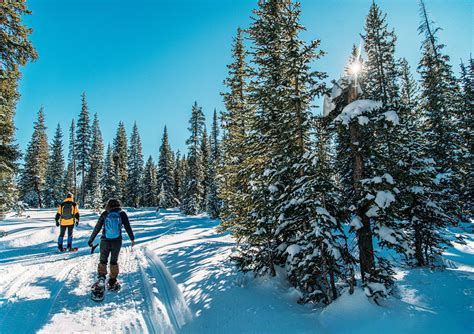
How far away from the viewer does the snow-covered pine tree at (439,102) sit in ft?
72.4

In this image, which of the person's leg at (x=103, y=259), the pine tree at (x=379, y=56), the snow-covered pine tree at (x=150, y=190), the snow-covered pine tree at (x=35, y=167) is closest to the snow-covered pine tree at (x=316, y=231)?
the person's leg at (x=103, y=259)

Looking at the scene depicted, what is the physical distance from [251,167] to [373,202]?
213 inches

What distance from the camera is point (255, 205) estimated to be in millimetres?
10062

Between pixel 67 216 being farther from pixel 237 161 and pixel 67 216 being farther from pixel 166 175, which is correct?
pixel 166 175

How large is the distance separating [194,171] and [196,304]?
34.0 meters

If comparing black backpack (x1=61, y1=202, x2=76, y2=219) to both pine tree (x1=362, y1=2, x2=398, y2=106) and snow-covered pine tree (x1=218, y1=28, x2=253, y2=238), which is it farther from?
pine tree (x1=362, y1=2, x2=398, y2=106)

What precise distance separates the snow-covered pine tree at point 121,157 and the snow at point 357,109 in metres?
54.9

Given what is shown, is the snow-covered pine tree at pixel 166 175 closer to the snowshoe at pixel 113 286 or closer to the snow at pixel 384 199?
the snowshoe at pixel 113 286

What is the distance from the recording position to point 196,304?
7.57 metres

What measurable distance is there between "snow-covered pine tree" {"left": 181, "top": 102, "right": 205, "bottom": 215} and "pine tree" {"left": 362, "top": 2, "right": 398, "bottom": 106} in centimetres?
2665

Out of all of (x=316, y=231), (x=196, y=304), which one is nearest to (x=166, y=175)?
(x=196, y=304)

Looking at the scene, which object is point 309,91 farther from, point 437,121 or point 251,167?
point 437,121

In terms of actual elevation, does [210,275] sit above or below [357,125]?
below

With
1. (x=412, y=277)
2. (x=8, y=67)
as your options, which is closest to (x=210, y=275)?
(x=412, y=277)
